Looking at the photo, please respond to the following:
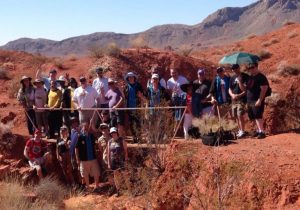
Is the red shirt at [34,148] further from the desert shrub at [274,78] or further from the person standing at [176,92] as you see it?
the desert shrub at [274,78]

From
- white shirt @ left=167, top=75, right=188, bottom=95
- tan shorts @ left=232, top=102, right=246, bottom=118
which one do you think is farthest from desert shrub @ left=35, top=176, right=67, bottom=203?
tan shorts @ left=232, top=102, right=246, bottom=118

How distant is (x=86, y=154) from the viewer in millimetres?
11281

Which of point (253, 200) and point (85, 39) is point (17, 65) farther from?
point (85, 39)

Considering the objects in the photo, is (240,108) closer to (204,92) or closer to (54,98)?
(204,92)

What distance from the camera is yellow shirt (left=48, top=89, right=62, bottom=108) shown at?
1202 centimetres

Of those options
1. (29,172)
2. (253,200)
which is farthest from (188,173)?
(29,172)

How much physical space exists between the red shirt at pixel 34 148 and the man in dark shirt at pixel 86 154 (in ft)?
4.05

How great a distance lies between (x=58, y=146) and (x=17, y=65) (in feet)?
52.3

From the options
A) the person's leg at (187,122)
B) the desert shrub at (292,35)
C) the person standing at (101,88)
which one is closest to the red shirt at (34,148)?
Result: the person standing at (101,88)

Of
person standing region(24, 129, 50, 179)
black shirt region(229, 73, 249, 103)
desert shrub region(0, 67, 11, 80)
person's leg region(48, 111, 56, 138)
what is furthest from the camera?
desert shrub region(0, 67, 11, 80)

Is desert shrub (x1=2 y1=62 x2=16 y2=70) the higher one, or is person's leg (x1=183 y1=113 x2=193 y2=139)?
desert shrub (x1=2 y1=62 x2=16 y2=70)

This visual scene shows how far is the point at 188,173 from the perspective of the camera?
8.80 m

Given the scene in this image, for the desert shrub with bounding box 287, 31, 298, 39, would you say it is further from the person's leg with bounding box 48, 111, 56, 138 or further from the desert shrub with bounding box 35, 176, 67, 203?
the desert shrub with bounding box 35, 176, 67, 203

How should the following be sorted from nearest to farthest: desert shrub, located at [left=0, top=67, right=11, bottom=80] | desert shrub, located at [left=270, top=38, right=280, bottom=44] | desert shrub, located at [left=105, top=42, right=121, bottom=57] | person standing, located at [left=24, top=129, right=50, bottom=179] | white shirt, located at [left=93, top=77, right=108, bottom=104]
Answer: white shirt, located at [left=93, top=77, right=108, bottom=104] < person standing, located at [left=24, top=129, right=50, bottom=179] < desert shrub, located at [left=105, top=42, right=121, bottom=57] < desert shrub, located at [left=0, top=67, right=11, bottom=80] < desert shrub, located at [left=270, top=38, right=280, bottom=44]
